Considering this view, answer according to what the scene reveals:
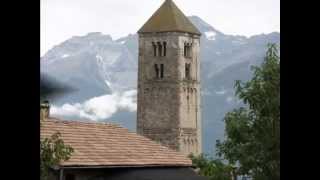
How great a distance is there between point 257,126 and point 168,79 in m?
43.4

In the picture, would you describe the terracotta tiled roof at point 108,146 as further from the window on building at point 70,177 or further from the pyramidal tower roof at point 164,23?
the pyramidal tower roof at point 164,23

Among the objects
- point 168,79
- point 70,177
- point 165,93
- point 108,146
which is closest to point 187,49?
point 168,79

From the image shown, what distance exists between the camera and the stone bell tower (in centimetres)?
5847

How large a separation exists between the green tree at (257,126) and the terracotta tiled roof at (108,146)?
2639 millimetres

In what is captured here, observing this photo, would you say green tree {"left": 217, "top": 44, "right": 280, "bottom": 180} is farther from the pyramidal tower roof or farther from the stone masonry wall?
the pyramidal tower roof

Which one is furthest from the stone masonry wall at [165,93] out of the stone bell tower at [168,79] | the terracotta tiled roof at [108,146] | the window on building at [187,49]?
the terracotta tiled roof at [108,146]

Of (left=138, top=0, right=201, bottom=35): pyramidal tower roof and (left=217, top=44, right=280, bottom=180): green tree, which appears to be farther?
(left=138, top=0, right=201, bottom=35): pyramidal tower roof

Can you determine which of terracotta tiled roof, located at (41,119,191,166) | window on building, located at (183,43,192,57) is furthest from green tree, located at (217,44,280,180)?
window on building, located at (183,43,192,57)

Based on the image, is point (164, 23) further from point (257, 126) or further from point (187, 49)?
point (257, 126)

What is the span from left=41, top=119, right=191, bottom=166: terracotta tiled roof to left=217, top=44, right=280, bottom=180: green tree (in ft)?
8.66

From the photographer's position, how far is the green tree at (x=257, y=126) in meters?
15.2

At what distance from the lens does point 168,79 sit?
194ft
